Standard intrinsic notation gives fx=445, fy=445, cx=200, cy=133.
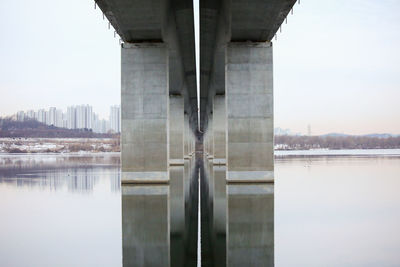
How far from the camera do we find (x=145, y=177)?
24234mm

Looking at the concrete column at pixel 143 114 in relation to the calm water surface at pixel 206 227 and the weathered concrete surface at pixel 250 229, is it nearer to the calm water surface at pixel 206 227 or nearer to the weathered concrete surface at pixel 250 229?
the calm water surface at pixel 206 227

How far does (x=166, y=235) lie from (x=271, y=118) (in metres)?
15.3

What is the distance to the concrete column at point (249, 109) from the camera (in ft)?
79.8

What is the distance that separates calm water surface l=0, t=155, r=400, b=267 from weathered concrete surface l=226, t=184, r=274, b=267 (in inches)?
1.0

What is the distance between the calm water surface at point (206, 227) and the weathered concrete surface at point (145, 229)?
2 centimetres

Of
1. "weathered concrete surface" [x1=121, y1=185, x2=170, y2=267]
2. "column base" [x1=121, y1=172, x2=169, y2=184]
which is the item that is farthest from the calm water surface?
"column base" [x1=121, y1=172, x2=169, y2=184]

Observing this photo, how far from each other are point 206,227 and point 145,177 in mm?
13432

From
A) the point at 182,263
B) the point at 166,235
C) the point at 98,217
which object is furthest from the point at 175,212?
the point at 182,263

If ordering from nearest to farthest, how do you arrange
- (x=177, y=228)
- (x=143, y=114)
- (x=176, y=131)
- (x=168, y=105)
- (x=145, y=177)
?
(x=177, y=228) → (x=145, y=177) → (x=143, y=114) → (x=168, y=105) → (x=176, y=131)

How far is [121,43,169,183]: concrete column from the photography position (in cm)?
2427

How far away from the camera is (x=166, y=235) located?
33.8ft

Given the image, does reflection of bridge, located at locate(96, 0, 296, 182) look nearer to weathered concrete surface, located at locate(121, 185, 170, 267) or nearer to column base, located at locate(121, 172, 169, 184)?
column base, located at locate(121, 172, 169, 184)

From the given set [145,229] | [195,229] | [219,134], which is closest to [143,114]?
[145,229]

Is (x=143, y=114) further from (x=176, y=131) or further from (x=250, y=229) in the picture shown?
(x=176, y=131)
